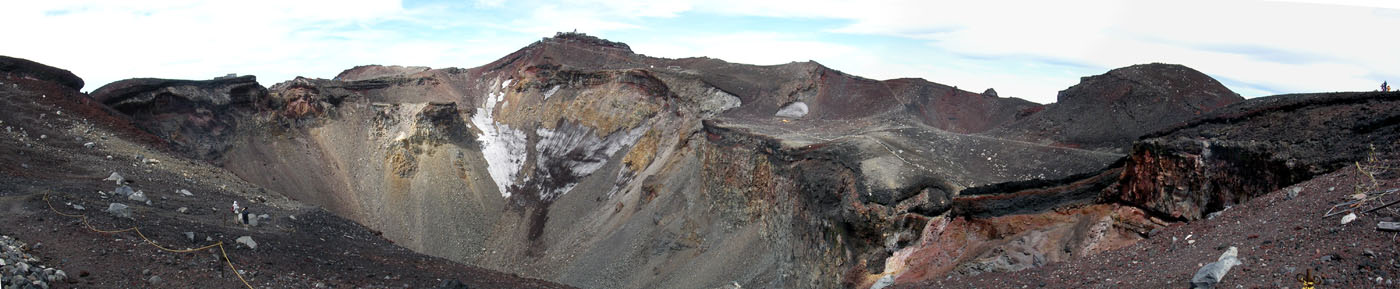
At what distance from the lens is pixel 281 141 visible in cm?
3884

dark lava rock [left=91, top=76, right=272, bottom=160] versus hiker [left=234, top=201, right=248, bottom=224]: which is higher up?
dark lava rock [left=91, top=76, right=272, bottom=160]

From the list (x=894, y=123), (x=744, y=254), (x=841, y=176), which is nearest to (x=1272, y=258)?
(x=841, y=176)

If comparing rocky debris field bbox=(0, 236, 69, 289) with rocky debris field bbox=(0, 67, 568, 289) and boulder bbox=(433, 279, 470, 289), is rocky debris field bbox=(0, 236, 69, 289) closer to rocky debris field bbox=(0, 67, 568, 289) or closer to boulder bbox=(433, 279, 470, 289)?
rocky debris field bbox=(0, 67, 568, 289)

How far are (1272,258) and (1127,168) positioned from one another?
17.2 feet

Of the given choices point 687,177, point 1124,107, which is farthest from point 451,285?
point 1124,107

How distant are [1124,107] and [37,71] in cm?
3619

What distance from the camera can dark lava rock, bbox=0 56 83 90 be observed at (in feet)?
95.7

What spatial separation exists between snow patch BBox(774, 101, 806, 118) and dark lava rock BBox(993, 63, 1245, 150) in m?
11.4

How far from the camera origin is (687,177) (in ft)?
101

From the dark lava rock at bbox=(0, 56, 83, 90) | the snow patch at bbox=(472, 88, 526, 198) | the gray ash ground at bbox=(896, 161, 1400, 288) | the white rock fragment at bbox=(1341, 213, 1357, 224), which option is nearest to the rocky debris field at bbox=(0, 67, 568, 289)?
the dark lava rock at bbox=(0, 56, 83, 90)

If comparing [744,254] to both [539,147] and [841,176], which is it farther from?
[539,147]

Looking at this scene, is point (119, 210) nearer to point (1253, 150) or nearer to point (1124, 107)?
point (1253, 150)

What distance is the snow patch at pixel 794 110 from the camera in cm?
3516

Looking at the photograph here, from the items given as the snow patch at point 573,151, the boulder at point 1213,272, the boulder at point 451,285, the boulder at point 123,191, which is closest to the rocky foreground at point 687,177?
the boulder at point 1213,272
